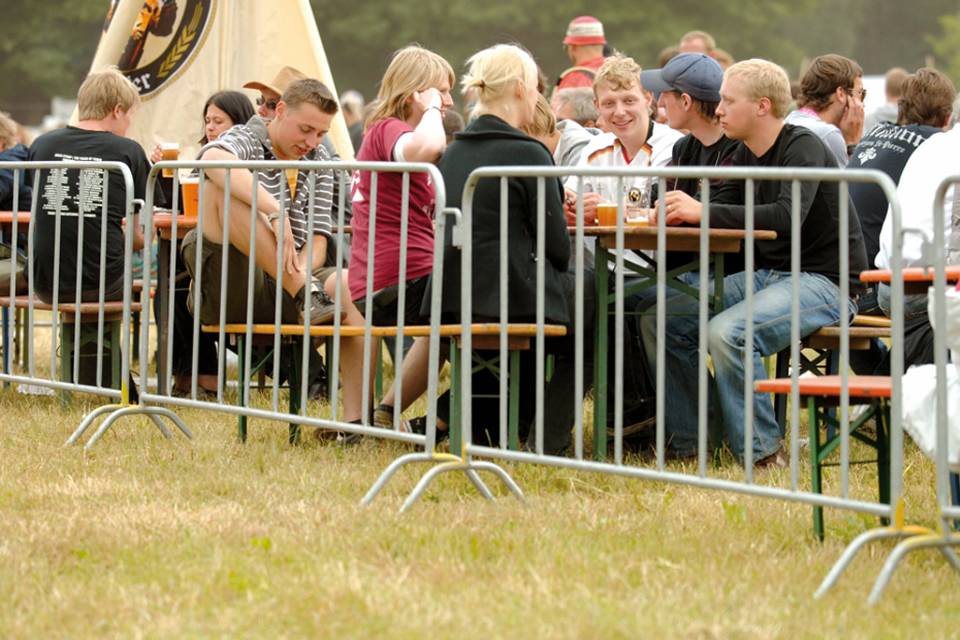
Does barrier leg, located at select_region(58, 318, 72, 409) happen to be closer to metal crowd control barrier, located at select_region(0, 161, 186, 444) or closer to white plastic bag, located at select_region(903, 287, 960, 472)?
metal crowd control barrier, located at select_region(0, 161, 186, 444)

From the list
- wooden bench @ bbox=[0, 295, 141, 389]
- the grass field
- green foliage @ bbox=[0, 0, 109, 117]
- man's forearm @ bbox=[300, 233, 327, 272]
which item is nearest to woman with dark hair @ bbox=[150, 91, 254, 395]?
wooden bench @ bbox=[0, 295, 141, 389]

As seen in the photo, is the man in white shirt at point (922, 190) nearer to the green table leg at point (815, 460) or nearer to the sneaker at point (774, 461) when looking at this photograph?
the sneaker at point (774, 461)

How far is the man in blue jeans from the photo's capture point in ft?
20.5

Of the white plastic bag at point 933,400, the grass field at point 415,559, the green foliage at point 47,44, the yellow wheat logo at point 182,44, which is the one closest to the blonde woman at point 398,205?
the grass field at point 415,559

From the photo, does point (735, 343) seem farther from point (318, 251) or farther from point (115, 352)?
point (115, 352)

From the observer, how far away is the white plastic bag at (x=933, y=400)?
14.9 ft

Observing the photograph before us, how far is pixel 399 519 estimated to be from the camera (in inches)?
204

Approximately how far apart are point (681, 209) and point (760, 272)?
67cm

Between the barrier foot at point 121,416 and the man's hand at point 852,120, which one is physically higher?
the man's hand at point 852,120

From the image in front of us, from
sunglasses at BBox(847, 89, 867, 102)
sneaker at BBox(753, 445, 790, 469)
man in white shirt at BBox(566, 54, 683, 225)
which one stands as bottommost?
sneaker at BBox(753, 445, 790, 469)

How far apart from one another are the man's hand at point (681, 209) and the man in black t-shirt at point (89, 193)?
2693mm

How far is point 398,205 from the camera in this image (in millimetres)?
6688

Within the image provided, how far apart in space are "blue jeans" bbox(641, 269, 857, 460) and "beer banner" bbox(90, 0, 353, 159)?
12.8ft

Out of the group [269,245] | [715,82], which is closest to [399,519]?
[269,245]
